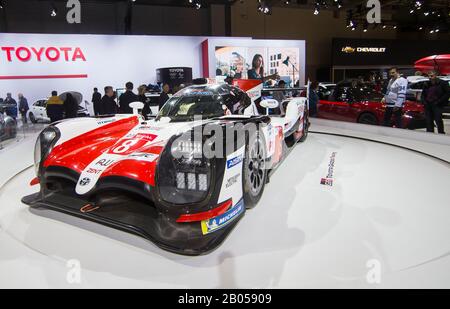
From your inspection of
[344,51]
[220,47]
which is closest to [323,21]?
[344,51]

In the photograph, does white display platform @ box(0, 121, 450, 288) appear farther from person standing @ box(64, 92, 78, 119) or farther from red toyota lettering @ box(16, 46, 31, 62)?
red toyota lettering @ box(16, 46, 31, 62)

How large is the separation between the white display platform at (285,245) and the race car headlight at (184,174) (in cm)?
36

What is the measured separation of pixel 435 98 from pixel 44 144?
5.83 meters

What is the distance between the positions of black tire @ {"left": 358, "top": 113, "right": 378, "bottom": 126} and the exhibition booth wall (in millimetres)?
5424

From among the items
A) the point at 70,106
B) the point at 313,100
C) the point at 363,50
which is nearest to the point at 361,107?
the point at 313,100

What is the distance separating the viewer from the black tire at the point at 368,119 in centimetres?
654

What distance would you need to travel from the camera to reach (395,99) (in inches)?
242

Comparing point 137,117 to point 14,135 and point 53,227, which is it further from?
point 14,135

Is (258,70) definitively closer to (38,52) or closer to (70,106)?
(70,106)

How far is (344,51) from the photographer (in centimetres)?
1588

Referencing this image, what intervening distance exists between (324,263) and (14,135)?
6.39m

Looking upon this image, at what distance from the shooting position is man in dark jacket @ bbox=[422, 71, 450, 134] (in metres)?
5.57

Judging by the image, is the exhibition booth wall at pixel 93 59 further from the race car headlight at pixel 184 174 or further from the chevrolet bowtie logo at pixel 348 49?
the race car headlight at pixel 184 174

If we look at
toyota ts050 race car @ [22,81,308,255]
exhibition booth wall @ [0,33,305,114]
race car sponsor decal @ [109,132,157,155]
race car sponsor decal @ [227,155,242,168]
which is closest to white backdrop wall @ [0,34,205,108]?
exhibition booth wall @ [0,33,305,114]
